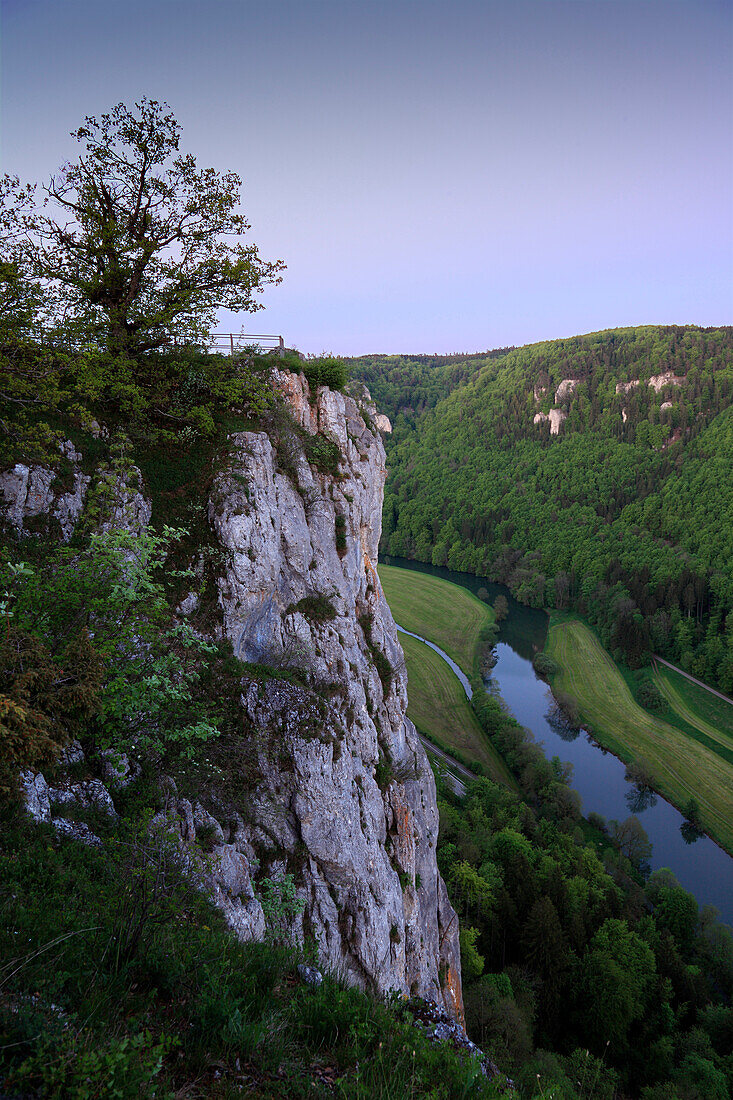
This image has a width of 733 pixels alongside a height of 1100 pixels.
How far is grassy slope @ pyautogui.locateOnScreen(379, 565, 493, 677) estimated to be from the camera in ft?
217

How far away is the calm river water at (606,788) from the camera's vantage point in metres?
33.8

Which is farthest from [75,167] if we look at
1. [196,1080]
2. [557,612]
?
[557,612]

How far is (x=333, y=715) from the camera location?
11797mm

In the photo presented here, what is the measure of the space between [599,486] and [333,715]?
11418cm

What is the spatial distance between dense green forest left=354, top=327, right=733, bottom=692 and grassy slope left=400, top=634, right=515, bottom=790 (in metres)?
27.6

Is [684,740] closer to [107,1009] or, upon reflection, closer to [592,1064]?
[592,1064]

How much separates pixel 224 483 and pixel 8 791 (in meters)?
9.90

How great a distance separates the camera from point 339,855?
1068 cm

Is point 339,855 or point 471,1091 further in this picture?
point 339,855

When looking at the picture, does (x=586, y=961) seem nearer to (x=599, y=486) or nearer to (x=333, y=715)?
(x=333, y=715)

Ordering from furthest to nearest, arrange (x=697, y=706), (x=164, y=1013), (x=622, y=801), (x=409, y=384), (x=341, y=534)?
(x=409, y=384) < (x=697, y=706) < (x=622, y=801) < (x=341, y=534) < (x=164, y=1013)

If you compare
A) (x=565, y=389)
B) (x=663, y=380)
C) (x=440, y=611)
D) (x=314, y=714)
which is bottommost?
(x=440, y=611)

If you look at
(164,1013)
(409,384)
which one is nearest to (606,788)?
(164,1013)

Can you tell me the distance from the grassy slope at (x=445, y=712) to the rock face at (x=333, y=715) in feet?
87.4
